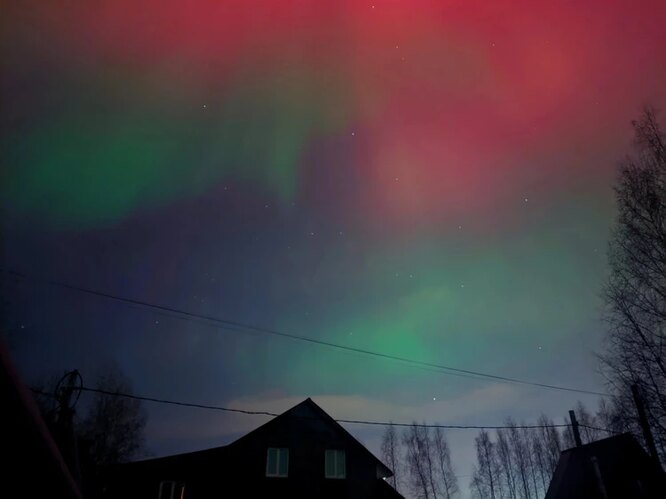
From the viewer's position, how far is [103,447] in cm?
5069

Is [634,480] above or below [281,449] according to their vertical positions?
below

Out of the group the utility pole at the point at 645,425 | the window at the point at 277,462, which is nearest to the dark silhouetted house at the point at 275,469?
the window at the point at 277,462

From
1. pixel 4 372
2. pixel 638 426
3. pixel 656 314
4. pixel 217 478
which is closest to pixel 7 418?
pixel 4 372

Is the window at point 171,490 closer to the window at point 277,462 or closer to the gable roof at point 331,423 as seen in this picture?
the window at point 277,462

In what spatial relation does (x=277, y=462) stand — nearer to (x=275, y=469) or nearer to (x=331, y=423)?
(x=275, y=469)

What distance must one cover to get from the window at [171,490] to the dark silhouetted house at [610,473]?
938 inches

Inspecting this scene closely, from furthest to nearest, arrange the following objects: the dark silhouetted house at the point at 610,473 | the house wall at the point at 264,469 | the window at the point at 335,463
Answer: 1. the window at the point at 335,463
2. the dark silhouetted house at the point at 610,473
3. the house wall at the point at 264,469

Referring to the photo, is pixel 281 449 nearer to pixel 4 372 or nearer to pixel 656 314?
pixel 656 314

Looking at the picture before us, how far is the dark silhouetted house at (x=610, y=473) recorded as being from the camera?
102 feet

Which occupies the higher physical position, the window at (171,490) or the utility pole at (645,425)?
the utility pole at (645,425)

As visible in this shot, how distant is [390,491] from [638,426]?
16.3 metres

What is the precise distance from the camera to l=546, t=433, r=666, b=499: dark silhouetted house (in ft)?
102

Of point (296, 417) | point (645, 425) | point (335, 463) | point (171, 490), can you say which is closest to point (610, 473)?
point (645, 425)

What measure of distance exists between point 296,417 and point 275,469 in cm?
347
